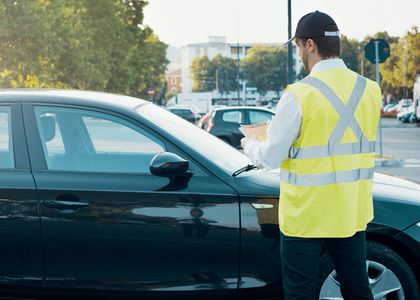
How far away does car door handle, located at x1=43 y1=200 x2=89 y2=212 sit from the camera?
3.30 metres

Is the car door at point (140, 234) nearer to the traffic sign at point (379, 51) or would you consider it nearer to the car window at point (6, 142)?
the car window at point (6, 142)

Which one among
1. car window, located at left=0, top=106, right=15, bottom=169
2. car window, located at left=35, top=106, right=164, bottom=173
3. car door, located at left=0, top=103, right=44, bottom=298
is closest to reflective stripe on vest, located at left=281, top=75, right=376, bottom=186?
car window, located at left=35, top=106, right=164, bottom=173

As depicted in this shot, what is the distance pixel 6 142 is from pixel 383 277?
90.3 inches

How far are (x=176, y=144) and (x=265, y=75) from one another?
123943mm

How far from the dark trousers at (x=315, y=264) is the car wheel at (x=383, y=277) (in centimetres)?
52

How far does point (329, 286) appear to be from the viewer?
3348 mm

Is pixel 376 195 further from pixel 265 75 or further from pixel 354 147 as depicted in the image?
pixel 265 75

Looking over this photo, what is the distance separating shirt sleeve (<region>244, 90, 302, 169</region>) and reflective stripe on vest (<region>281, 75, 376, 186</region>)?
0.07 meters

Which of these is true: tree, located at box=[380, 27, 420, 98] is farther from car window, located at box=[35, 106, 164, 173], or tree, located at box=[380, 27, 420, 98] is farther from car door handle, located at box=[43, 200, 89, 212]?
car door handle, located at box=[43, 200, 89, 212]

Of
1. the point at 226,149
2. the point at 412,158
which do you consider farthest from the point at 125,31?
the point at 226,149

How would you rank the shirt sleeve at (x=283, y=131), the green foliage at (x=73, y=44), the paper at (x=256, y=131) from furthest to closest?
1. the green foliage at (x=73, y=44)
2. the paper at (x=256, y=131)
3. the shirt sleeve at (x=283, y=131)

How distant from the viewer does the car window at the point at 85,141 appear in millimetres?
3500

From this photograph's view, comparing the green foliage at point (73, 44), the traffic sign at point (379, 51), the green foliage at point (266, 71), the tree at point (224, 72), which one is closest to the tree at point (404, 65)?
the green foliage at point (73, 44)

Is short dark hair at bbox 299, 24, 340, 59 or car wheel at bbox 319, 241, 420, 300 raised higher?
short dark hair at bbox 299, 24, 340, 59
